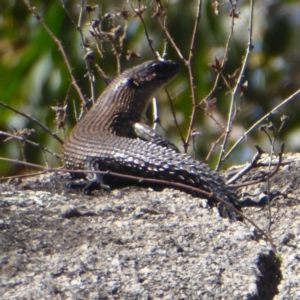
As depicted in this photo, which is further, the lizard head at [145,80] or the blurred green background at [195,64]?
the blurred green background at [195,64]

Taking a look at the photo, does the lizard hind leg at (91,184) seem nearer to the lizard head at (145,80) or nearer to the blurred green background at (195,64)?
the lizard head at (145,80)

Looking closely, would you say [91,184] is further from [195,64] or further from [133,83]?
[195,64]

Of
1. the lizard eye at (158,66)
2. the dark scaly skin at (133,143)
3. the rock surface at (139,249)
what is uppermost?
the lizard eye at (158,66)

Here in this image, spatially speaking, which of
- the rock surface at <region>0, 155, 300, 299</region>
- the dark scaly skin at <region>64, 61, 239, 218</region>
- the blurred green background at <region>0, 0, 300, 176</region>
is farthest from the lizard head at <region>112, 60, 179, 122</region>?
the rock surface at <region>0, 155, 300, 299</region>

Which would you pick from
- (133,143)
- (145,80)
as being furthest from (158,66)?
(133,143)

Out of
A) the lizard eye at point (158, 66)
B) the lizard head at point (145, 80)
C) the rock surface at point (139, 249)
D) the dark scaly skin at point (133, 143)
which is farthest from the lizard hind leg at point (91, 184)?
the lizard eye at point (158, 66)

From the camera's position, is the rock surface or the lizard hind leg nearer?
the rock surface

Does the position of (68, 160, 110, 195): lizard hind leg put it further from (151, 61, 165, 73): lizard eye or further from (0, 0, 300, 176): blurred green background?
(0, 0, 300, 176): blurred green background
